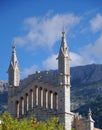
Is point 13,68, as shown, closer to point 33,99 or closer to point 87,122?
point 33,99

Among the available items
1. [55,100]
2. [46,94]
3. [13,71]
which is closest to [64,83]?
[55,100]

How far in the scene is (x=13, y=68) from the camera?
351 feet

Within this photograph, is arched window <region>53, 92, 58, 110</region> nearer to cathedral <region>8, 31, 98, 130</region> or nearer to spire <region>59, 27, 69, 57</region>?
cathedral <region>8, 31, 98, 130</region>

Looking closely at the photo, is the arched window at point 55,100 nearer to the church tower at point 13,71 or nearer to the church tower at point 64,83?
the church tower at point 64,83

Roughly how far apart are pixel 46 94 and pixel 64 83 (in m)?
3.89

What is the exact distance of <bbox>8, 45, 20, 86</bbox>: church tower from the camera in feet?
351

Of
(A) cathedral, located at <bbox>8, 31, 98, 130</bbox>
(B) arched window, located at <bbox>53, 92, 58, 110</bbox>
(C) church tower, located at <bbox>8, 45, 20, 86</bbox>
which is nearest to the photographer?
(A) cathedral, located at <bbox>8, 31, 98, 130</bbox>

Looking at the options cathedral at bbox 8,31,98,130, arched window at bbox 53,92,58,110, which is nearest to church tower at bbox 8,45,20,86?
cathedral at bbox 8,31,98,130

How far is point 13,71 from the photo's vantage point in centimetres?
10719

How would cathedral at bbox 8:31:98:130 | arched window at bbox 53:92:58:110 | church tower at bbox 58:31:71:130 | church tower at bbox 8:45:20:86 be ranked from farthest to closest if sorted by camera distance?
1. church tower at bbox 8:45:20:86
2. arched window at bbox 53:92:58:110
3. cathedral at bbox 8:31:98:130
4. church tower at bbox 58:31:71:130

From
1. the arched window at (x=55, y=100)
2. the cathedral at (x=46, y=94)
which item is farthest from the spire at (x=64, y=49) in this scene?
the arched window at (x=55, y=100)

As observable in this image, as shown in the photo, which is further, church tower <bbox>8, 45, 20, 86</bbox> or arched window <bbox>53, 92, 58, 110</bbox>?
church tower <bbox>8, 45, 20, 86</bbox>

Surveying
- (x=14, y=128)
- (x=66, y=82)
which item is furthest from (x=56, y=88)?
(x=14, y=128)

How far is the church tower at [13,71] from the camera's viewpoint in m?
107
